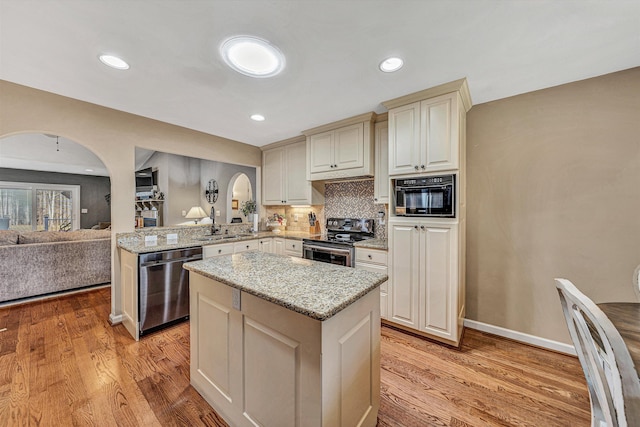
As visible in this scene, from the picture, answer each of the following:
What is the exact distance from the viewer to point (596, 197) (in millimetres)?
1924

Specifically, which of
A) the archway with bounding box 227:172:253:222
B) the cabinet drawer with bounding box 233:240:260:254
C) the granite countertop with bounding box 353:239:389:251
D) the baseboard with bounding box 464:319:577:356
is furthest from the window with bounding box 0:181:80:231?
the baseboard with bounding box 464:319:577:356

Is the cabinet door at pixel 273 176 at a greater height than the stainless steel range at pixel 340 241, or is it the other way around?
the cabinet door at pixel 273 176

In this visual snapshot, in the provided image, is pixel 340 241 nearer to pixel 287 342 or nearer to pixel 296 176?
pixel 296 176

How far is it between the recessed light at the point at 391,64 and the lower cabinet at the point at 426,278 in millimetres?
1365

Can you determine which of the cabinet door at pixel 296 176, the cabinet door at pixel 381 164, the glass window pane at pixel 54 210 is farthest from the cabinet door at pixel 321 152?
the glass window pane at pixel 54 210

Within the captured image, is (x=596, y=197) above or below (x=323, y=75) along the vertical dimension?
below

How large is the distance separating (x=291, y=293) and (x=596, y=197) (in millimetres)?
2649

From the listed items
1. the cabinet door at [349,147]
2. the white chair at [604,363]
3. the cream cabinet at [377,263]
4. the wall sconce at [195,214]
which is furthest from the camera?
the wall sconce at [195,214]

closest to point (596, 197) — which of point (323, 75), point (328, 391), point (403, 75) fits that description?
point (403, 75)

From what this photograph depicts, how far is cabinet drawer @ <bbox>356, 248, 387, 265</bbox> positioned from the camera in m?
2.53

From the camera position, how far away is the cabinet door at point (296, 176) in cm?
353

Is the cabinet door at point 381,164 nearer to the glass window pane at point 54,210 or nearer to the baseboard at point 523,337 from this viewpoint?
the baseboard at point 523,337

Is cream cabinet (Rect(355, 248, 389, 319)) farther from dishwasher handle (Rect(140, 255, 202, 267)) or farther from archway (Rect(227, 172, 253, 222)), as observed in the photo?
archway (Rect(227, 172, 253, 222))

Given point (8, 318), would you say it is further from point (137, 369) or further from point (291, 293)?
point (291, 293)
